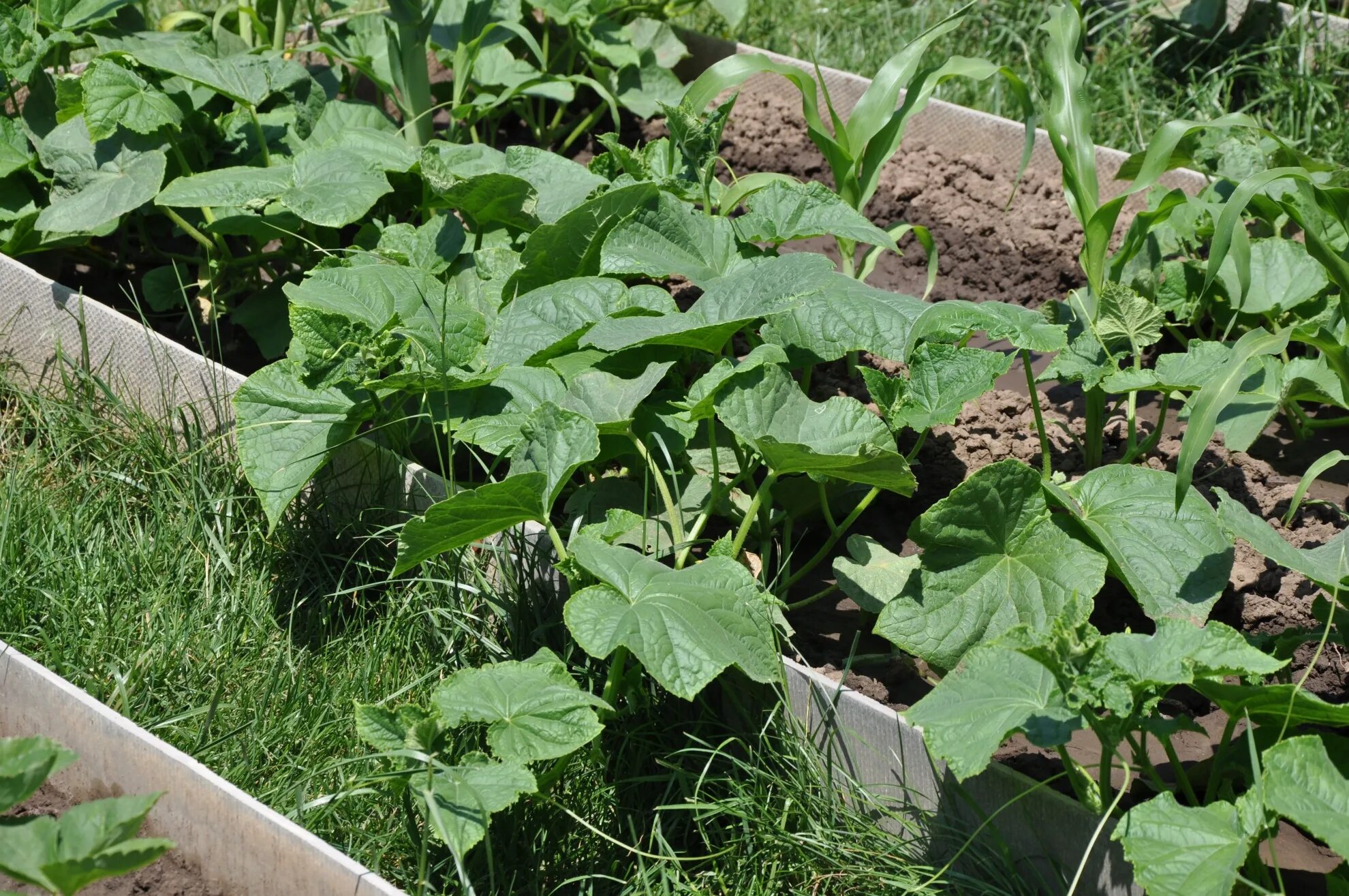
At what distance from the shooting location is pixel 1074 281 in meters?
3.10

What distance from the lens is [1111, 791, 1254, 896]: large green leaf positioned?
1491 mm

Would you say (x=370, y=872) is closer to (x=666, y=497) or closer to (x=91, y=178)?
(x=666, y=497)

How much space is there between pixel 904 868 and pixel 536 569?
2.43 ft

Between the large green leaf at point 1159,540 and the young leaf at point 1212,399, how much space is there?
0.14 m

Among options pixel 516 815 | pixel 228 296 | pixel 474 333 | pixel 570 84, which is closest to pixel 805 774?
pixel 516 815

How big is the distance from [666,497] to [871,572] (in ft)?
1.15

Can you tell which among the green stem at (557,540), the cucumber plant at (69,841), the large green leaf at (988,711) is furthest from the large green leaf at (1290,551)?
the cucumber plant at (69,841)

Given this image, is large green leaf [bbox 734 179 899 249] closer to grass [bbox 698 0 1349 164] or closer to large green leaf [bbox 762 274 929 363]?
large green leaf [bbox 762 274 929 363]

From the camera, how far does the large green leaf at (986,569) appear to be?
192cm

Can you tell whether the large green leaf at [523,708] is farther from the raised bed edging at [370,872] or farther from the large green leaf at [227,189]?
the large green leaf at [227,189]

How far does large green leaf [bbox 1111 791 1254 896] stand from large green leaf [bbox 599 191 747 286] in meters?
1.22

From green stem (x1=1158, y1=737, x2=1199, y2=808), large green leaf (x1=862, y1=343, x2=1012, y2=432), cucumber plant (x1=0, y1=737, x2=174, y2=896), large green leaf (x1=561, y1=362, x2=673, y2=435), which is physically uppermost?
large green leaf (x1=862, y1=343, x2=1012, y2=432)

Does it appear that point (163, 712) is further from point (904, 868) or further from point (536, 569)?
point (904, 868)

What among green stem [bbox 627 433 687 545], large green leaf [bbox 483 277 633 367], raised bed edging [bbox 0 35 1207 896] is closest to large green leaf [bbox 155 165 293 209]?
raised bed edging [bbox 0 35 1207 896]
